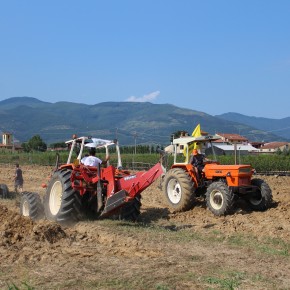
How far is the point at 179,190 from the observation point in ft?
40.8

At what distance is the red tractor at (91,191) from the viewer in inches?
376

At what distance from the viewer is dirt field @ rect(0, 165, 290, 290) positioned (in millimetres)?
5367

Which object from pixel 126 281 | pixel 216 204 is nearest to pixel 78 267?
pixel 126 281

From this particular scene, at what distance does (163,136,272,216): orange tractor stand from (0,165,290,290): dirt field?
0.56 meters

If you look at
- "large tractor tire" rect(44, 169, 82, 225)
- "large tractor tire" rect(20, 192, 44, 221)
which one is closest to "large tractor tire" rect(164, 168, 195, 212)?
"large tractor tire" rect(44, 169, 82, 225)

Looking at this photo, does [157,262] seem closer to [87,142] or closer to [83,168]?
[83,168]

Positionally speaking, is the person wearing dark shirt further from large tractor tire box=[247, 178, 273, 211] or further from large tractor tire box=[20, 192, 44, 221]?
large tractor tire box=[20, 192, 44, 221]

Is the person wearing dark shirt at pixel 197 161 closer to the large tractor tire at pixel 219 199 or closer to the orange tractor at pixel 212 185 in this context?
the orange tractor at pixel 212 185

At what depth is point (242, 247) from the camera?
7.96 metres

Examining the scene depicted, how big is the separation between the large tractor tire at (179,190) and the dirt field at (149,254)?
44.6 inches

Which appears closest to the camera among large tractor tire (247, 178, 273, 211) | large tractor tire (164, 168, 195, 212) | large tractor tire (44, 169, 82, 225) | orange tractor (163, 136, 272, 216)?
large tractor tire (44, 169, 82, 225)

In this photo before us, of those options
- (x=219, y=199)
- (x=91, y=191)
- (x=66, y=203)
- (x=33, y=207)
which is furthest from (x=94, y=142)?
(x=219, y=199)

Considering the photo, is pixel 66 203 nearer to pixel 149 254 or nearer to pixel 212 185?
pixel 149 254

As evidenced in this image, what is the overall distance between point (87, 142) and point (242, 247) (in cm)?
447
